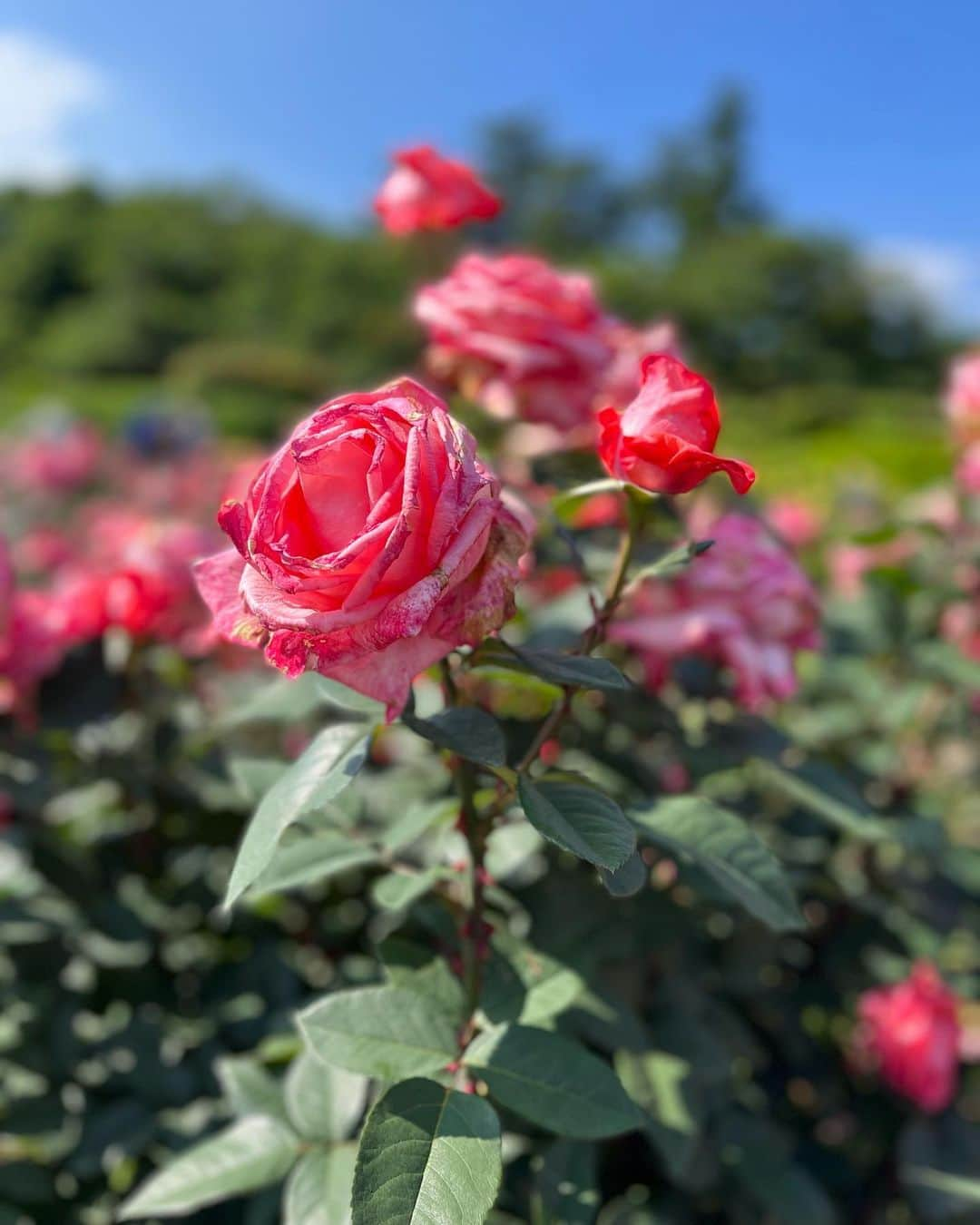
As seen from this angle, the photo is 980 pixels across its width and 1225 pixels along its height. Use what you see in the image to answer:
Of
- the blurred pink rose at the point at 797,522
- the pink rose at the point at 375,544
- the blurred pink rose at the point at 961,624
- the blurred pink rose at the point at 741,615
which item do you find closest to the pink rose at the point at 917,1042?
the blurred pink rose at the point at 961,624

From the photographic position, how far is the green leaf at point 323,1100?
25.7 inches

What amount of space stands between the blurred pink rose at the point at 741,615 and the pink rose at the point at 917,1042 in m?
0.53

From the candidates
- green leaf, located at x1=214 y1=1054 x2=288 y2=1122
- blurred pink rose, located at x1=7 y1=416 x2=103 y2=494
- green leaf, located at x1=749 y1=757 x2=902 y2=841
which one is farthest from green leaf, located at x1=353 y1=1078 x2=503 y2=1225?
blurred pink rose, located at x1=7 y1=416 x2=103 y2=494

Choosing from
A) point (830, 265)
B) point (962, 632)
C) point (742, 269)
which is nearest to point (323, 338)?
point (742, 269)

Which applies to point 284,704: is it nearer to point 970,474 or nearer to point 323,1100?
point 323,1100

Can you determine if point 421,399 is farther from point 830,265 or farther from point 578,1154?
point 830,265

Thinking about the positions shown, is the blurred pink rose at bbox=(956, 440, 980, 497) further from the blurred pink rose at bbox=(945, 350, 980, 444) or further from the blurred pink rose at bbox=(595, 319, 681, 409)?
the blurred pink rose at bbox=(595, 319, 681, 409)

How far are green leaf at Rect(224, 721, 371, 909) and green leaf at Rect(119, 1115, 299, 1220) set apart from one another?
0.79 ft

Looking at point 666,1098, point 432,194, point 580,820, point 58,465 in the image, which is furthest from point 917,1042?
point 58,465

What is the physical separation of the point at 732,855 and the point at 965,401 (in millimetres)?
1012

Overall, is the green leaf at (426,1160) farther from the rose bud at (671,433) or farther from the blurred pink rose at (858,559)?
the blurred pink rose at (858,559)

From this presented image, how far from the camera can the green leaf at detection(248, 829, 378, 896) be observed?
61cm

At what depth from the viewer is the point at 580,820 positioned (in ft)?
1.58

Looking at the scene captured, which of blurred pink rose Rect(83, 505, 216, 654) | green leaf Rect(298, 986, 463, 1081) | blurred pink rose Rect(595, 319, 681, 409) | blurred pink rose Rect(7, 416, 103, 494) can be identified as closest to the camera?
green leaf Rect(298, 986, 463, 1081)
